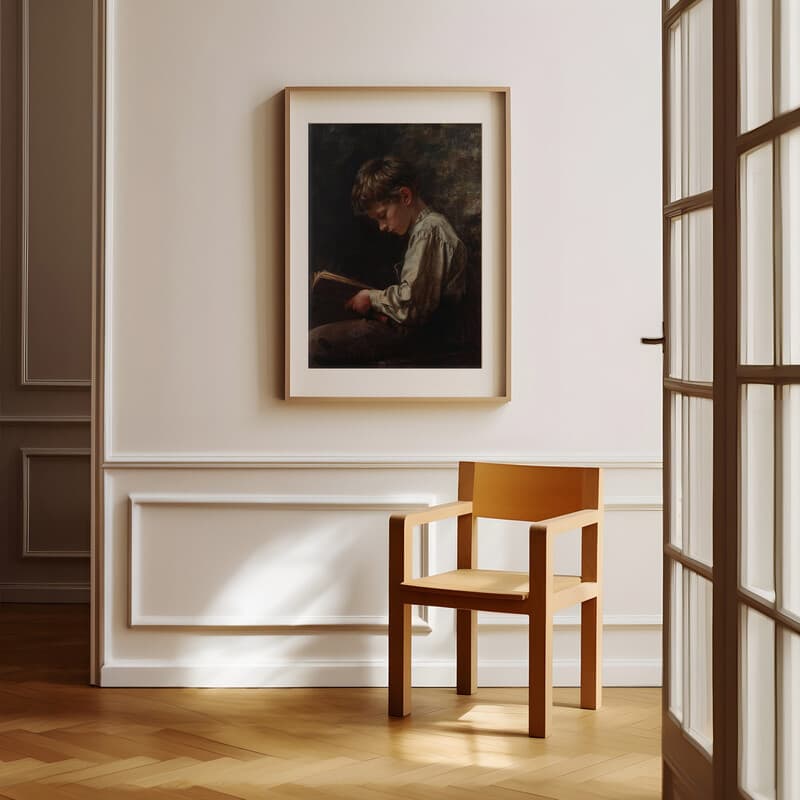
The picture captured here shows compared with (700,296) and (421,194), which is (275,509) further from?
(700,296)

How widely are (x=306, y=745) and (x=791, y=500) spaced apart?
1.75 m

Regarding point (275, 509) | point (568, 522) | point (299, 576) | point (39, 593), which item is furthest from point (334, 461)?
point (39, 593)

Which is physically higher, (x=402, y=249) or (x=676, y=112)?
(x=676, y=112)

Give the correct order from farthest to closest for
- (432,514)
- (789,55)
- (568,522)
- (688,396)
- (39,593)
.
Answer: (39,593) → (432,514) → (568,522) → (688,396) → (789,55)

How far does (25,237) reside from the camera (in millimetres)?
5215

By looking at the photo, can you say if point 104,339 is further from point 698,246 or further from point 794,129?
point 794,129

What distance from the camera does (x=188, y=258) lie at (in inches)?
145

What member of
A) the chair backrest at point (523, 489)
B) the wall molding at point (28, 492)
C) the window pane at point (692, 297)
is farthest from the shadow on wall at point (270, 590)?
the wall molding at point (28, 492)

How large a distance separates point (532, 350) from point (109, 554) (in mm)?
1573

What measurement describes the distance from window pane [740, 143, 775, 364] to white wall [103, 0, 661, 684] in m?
1.79

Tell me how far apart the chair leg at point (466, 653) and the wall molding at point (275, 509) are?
144mm

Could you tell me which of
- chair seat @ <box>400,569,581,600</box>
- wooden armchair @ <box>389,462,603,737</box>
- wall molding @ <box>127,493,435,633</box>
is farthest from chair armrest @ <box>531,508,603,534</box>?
wall molding @ <box>127,493,435,633</box>

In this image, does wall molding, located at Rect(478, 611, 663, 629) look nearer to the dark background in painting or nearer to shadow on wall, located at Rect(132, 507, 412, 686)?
shadow on wall, located at Rect(132, 507, 412, 686)

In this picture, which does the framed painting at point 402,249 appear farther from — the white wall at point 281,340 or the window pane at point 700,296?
the window pane at point 700,296
